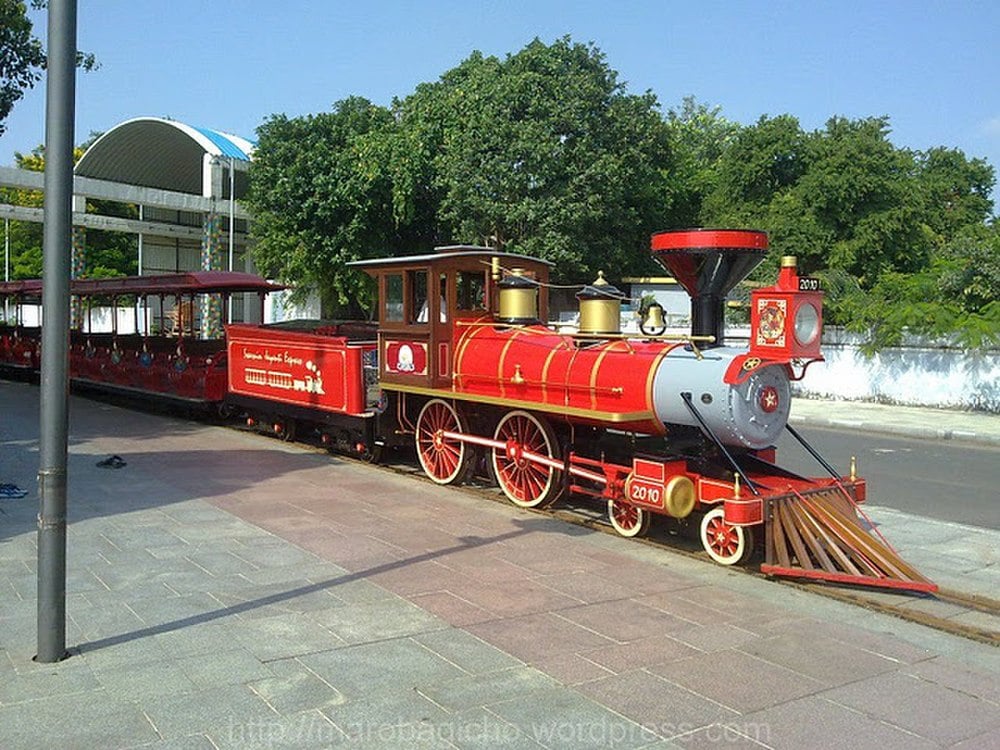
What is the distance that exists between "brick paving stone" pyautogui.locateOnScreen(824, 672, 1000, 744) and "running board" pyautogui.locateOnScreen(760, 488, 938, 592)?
165cm

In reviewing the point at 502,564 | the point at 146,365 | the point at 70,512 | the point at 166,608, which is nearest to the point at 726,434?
the point at 502,564

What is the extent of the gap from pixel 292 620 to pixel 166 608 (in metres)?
0.81

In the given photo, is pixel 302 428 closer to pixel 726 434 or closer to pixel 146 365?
pixel 146 365

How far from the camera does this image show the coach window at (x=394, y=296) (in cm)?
1052

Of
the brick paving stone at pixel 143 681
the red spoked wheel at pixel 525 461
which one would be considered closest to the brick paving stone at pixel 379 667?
the brick paving stone at pixel 143 681

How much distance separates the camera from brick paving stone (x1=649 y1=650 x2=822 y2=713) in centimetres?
445

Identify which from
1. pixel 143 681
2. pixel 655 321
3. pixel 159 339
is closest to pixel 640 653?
pixel 143 681

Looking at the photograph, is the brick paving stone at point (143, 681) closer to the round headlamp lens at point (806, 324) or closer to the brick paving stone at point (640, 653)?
the brick paving stone at point (640, 653)

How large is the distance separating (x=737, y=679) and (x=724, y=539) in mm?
2409

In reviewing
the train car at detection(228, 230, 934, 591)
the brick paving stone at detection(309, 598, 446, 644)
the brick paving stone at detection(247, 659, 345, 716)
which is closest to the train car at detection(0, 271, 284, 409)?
the train car at detection(228, 230, 934, 591)

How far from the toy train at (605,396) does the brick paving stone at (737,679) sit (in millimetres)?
1738

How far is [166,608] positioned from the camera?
5.54 metres

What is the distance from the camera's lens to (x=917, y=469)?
40.0 feet

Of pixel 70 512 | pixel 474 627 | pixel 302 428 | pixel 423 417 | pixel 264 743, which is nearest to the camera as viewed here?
pixel 264 743
